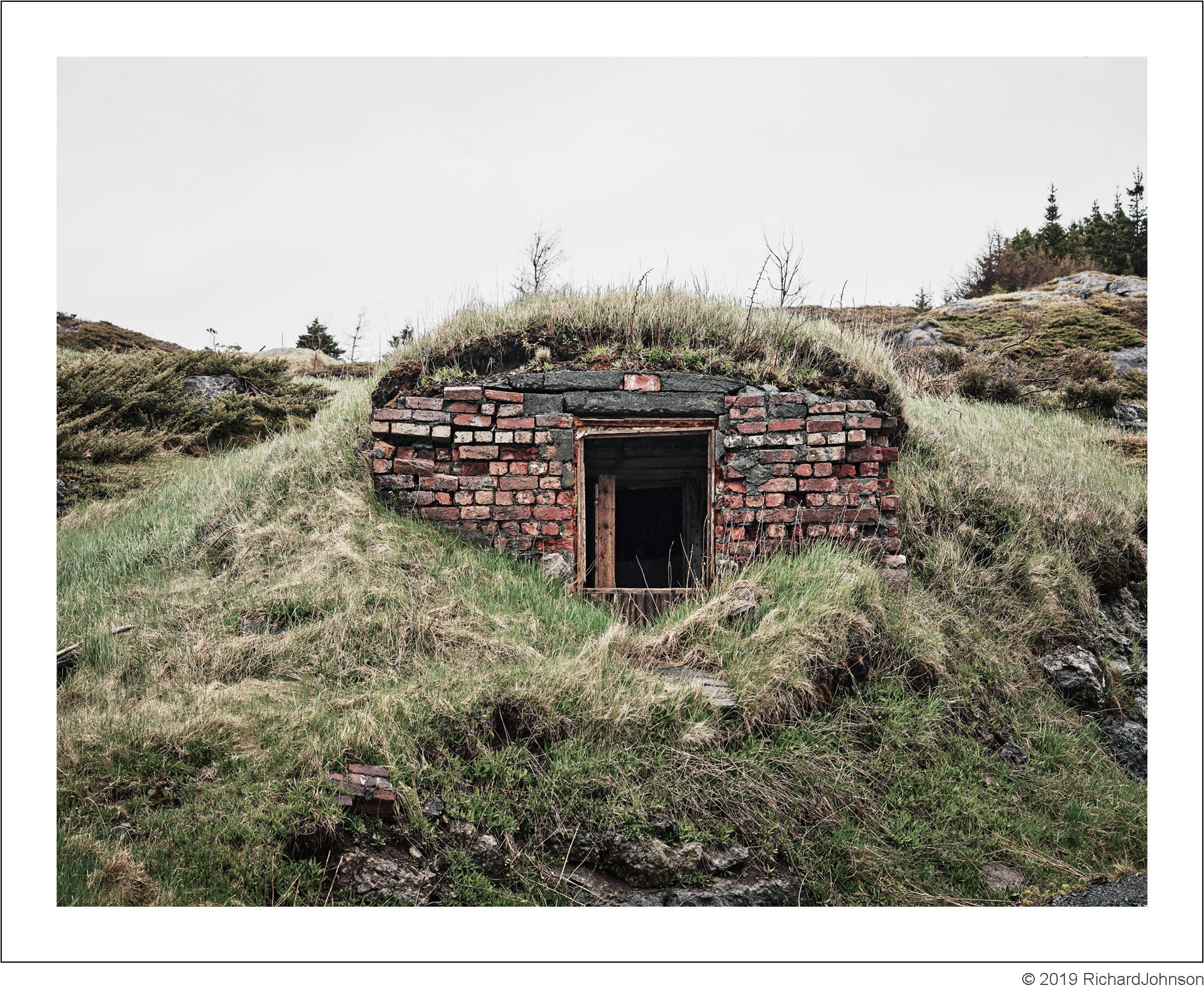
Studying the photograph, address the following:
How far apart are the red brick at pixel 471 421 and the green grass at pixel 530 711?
2.77ft

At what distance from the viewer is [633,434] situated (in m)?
5.86

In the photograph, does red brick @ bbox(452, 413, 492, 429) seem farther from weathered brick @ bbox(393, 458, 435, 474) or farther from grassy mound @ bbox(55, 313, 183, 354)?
grassy mound @ bbox(55, 313, 183, 354)

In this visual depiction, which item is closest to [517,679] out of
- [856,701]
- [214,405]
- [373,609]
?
[373,609]

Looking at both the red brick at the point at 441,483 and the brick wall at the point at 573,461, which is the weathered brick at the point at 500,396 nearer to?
the brick wall at the point at 573,461

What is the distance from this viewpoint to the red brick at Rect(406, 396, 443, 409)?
5707 millimetres

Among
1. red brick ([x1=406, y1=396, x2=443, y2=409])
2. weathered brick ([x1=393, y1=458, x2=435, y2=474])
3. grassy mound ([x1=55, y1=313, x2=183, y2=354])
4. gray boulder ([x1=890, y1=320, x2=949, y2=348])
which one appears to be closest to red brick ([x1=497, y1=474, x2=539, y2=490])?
weathered brick ([x1=393, y1=458, x2=435, y2=474])


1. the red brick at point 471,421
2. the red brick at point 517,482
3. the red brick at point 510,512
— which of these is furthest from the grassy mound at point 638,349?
the red brick at point 510,512

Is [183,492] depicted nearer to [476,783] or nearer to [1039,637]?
[476,783]

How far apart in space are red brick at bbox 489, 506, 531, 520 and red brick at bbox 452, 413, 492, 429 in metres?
0.65

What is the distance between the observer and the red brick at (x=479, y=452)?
564 cm

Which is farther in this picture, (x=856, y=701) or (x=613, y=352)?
(x=613, y=352)

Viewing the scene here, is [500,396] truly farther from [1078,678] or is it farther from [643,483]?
[1078,678]

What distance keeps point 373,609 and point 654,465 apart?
3154mm

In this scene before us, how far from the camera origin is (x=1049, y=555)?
20.6ft
